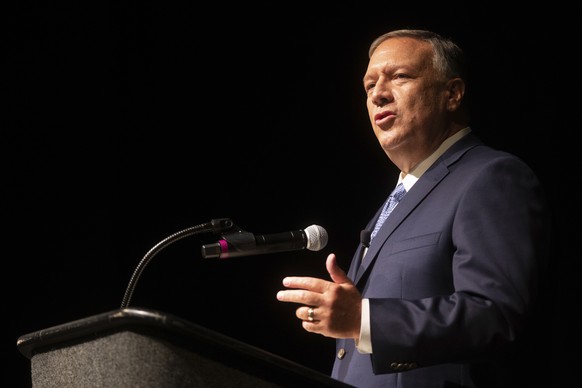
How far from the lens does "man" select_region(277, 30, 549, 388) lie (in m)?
1.48

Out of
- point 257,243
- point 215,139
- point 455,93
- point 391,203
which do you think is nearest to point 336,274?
point 257,243

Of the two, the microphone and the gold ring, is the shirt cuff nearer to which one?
the gold ring

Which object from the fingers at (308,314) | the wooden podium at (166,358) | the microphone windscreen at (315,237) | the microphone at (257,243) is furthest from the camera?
the microphone windscreen at (315,237)

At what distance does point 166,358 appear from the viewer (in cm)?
117

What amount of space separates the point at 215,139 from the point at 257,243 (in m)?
2.26

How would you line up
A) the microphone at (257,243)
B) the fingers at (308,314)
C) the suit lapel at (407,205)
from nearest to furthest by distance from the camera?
1. the fingers at (308,314)
2. the microphone at (257,243)
3. the suit lapel at (407,205)

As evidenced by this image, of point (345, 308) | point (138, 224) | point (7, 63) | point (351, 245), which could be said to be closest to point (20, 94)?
point (7, 63)

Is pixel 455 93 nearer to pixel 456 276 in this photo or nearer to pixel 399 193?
pixel 399 193

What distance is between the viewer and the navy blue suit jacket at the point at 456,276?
1483 millimetres

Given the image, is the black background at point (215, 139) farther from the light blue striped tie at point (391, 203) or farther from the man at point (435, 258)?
the light blue striped tie at point (391, 203)

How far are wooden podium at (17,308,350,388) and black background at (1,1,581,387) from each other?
6.89ft

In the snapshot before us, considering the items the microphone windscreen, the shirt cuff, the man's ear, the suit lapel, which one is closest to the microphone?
the microphone windscreen

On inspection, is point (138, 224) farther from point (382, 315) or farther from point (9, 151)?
point (382, 315)

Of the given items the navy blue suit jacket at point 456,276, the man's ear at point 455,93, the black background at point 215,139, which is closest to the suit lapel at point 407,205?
the navy blue suit jacket at point 456,276
